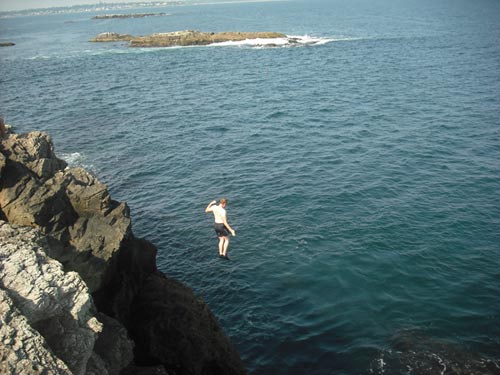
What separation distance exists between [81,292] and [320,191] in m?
22.7

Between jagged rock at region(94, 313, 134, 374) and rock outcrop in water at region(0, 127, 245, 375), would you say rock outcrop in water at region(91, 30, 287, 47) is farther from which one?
jagged rock at region(94, 313, 134, 374)

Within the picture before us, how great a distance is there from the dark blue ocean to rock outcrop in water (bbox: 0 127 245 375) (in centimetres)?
347

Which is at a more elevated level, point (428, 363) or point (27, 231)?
point (27, 231)

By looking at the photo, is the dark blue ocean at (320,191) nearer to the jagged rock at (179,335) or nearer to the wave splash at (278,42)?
the jagged rock at (179,335)

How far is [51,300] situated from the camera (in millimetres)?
10305

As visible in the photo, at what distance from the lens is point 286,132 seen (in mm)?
44469

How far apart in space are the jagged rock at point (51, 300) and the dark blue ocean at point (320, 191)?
855 cm

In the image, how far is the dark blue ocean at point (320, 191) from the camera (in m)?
19.0

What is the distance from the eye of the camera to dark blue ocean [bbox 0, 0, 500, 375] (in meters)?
19.0

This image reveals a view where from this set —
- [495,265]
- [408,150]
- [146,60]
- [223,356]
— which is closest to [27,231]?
[223,356]

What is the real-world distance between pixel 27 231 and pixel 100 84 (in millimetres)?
62882

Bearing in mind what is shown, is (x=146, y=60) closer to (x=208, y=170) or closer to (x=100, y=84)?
(x=100, y=84)

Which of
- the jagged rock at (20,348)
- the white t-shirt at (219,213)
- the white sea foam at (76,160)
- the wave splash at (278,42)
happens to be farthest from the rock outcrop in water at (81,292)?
the wave splash at (278,42)

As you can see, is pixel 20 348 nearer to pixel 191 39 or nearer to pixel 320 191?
pixel 320 191
